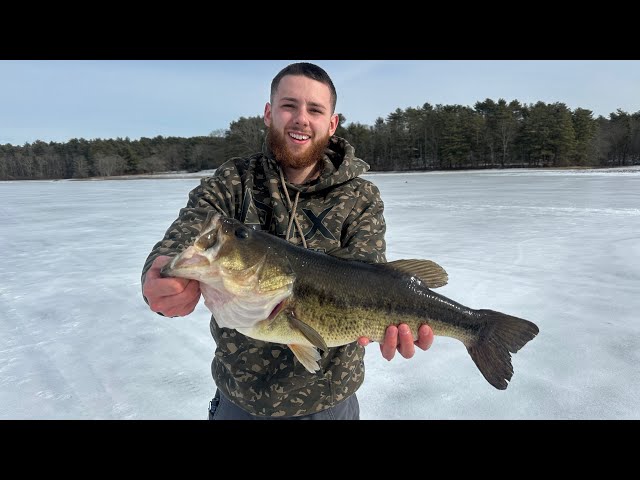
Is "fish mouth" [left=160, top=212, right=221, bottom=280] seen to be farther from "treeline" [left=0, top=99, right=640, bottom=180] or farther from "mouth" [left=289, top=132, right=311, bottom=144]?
"treeline" [left=0, top=99, right=640, bottom=180]

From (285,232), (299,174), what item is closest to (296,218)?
(285,232)

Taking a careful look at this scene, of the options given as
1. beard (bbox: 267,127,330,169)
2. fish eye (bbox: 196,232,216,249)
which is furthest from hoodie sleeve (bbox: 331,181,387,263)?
fish eye (bbox: 196,232,216,249)

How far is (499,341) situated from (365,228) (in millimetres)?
892

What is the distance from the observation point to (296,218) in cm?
235

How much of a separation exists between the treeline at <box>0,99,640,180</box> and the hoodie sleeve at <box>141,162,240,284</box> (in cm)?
4920

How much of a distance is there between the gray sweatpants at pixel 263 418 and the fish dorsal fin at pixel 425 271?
2.56ft

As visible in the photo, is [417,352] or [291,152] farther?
[417,352]

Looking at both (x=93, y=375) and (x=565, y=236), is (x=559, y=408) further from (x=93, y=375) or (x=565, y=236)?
(x=565, y=236)

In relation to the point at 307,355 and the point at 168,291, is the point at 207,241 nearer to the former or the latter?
the point at 168,291

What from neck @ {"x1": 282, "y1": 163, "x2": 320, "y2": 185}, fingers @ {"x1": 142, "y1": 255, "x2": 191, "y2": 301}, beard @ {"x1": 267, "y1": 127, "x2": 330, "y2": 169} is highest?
beard @ {"x1": 267, "y1": 127, "x2": 330, "y2": 169}

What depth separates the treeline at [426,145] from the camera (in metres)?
49.6

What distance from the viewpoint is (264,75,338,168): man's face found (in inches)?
94.2
